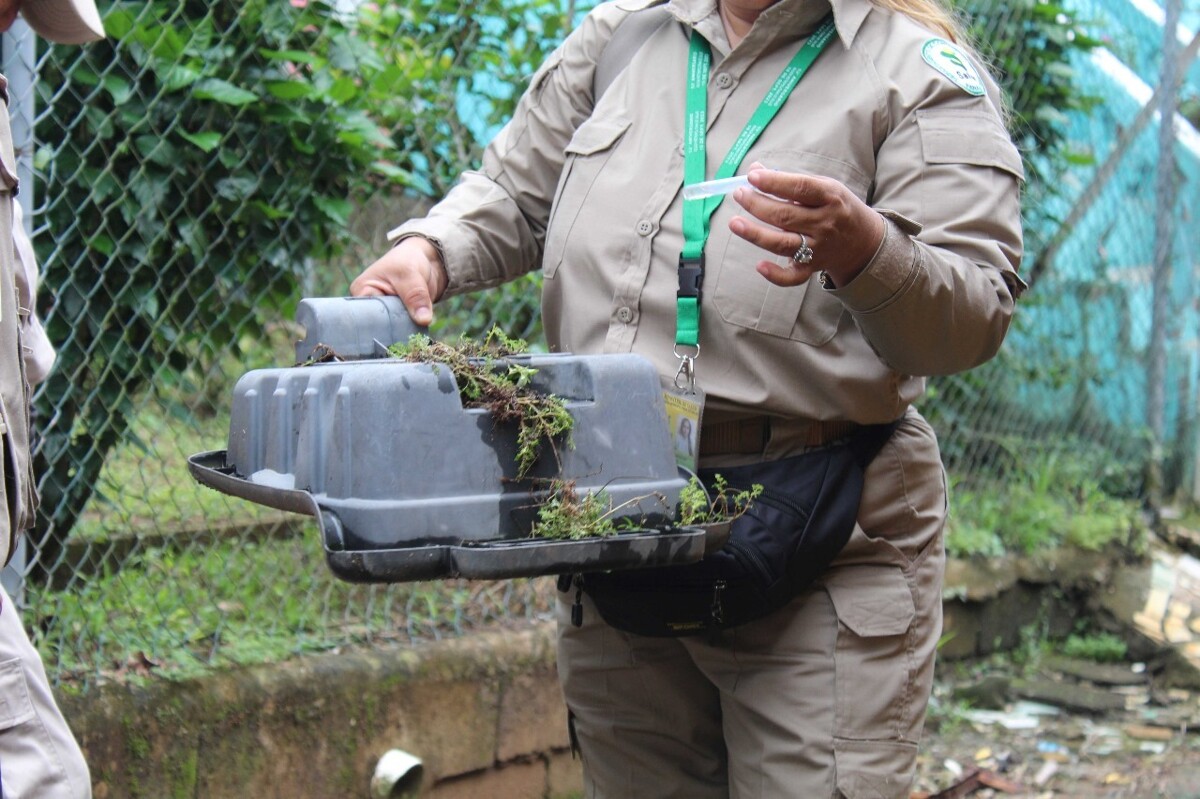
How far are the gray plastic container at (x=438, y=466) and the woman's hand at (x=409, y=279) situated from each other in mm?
376

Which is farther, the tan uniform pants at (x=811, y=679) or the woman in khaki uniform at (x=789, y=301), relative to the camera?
the tan uniform pants at (x=811, y=679)

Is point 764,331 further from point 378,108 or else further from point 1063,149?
point 1063,149

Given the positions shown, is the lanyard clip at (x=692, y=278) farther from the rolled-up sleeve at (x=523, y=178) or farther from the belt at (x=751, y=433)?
the rolled-up sleeve at (x=523, y=178)

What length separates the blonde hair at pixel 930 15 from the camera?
225 cm

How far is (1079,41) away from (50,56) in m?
4.13

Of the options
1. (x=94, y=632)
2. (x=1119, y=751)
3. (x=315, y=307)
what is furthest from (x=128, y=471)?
(x=1119, y=751)

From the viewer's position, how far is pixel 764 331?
6.95 feet

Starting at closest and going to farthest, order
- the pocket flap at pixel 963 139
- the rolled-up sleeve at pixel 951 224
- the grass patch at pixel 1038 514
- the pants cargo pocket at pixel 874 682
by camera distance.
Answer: the rolled-up sleeve at pixel 951 224 < the pocket flap at pixel 963 139 < the pants cargo pocket at pixel 874 682 < the grass patch at pixel 1038 514

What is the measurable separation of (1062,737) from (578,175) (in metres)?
3.46

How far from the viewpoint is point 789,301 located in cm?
211

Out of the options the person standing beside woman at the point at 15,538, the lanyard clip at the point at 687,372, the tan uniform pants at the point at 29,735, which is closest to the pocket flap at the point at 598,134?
the lanyard clip at the point at 687,372

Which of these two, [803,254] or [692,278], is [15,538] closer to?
[692,278]

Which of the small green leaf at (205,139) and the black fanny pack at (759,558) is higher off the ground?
the small green leaf at (205,139)

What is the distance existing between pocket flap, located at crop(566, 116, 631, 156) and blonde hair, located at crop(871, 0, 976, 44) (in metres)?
0.47
